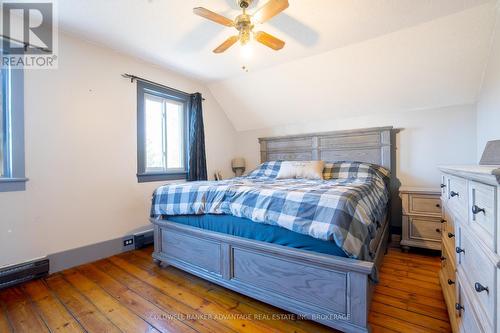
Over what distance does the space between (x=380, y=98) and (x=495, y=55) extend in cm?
104

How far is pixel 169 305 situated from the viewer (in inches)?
62.2

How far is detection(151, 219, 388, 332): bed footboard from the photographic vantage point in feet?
3.92

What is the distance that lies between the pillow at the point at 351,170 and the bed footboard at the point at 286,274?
1.63 metres

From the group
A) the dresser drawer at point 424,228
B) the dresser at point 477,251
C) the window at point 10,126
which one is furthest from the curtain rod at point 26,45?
the dresser drawer at point 424,228

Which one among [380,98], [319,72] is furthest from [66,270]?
[380,98]

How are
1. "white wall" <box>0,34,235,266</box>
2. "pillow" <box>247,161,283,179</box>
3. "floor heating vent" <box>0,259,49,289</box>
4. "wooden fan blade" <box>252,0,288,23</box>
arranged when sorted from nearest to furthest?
"wooden fan blade" <box>252,0,288,23</box>, "floor heating vent" <box>0,259,49,289</box>, "white wall" <box>0,34,235,266</box>, "pillow" <box>247,161,283,179</box>

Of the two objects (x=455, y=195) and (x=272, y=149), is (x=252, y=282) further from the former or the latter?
Answer: (x=272, y=149)

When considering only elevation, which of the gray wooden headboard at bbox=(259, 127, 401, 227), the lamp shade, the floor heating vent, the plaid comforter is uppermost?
the gray wooden headboard at bbox=(259, 127, 401, 227)

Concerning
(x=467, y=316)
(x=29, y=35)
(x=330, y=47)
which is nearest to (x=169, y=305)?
(x=467, y=316)

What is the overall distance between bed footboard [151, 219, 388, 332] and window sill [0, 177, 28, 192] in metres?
1.37

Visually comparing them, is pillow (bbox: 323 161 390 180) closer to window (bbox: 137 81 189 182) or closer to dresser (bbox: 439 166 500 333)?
dresser (bbox: 439 166 500 333)

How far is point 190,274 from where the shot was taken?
80.0 inches

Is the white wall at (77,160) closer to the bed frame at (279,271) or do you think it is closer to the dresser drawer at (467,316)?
the bed frame at (279,271)

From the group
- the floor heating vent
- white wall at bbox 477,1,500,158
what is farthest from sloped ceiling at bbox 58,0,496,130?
the floor heating vent
